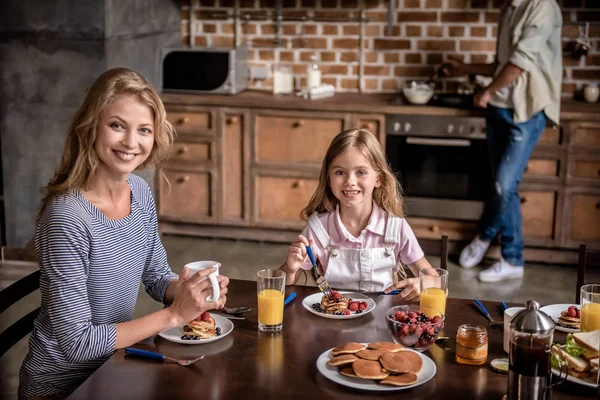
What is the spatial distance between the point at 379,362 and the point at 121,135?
803 mm

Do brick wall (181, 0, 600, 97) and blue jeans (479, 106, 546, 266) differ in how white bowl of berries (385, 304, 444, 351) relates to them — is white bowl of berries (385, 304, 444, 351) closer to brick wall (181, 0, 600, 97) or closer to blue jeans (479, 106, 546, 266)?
blue jeans (479, 106, 546, 266)

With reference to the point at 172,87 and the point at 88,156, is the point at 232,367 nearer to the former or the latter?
the point at 88,156

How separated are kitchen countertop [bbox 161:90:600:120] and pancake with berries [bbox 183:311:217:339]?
2.93 m

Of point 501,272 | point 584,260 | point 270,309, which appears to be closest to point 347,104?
point 501,272

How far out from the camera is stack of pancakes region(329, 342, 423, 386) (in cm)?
163

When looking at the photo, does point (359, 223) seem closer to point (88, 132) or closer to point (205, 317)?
point (205, 317)

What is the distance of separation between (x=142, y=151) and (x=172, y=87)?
3.05 m

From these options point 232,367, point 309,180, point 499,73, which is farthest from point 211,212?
point 232,367

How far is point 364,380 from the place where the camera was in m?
1.63

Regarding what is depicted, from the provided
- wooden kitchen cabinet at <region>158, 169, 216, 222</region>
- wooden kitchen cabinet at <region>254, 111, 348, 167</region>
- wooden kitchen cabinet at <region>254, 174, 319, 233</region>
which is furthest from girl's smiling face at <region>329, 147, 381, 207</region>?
wooden kitchen cabinet at <region>158, 169, 216, 222</region>

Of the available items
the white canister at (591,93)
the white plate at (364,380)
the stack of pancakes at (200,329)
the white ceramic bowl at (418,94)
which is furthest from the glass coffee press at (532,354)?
the white canister at (591,93)

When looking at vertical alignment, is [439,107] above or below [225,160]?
above

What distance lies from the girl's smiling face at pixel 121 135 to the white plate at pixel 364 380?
66 centimetres

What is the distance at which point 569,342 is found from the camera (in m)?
1.73
